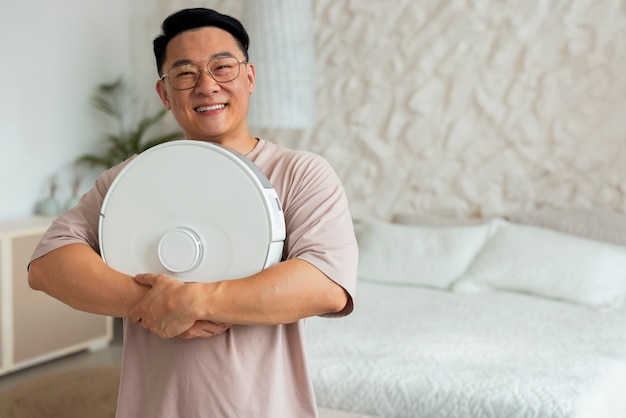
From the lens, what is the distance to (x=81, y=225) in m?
1.28

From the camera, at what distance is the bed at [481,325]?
2.19 metres

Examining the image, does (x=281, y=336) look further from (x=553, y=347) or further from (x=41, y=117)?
(x=41, y=117)

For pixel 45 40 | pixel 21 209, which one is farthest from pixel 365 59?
pixel 21 209

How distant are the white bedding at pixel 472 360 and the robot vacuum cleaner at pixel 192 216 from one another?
1202 mm

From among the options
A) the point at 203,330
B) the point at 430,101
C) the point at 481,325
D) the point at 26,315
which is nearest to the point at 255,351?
the point at 203,330

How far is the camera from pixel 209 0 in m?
4.81

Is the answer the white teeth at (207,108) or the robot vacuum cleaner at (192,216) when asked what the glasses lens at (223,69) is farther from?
the robot vacuum cleaner at (192,216)

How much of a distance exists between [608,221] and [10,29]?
3.31 meters

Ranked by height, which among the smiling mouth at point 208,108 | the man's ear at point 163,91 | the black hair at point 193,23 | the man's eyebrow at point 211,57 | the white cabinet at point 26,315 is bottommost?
the white cabinet at point 26,315

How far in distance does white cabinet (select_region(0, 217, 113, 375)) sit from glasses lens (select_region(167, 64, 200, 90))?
273 centimetres

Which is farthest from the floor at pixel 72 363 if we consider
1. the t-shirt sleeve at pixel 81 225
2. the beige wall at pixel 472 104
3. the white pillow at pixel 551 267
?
the t-shirt sleeve at pixel 81 225

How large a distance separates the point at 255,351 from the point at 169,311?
0.17 metres

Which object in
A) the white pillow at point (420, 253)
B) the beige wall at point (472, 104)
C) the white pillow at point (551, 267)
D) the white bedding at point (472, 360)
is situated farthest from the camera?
the beige wall at point (472, 104)

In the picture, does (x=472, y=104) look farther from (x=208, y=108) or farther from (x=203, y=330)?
(x=203, y=330)
